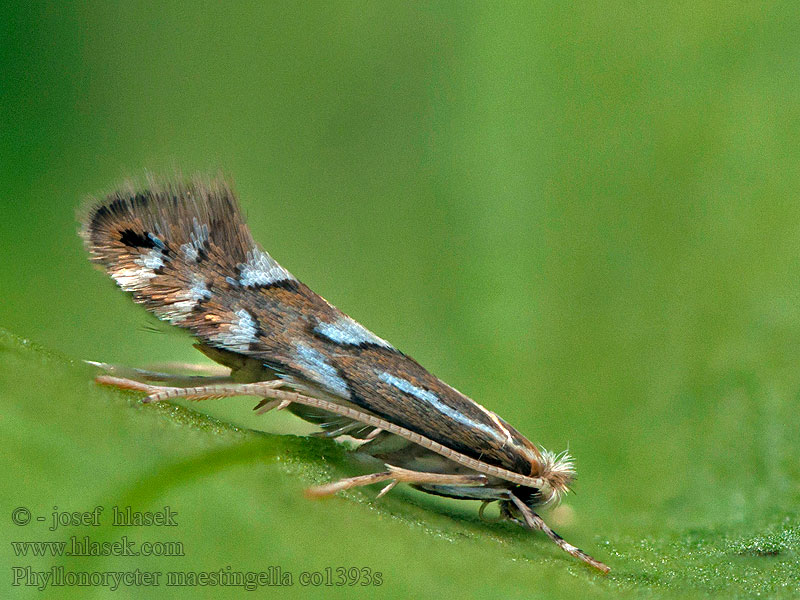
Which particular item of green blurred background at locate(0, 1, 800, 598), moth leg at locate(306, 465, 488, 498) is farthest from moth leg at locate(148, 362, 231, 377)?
moth leg at locate(306, 465, 488, 498)

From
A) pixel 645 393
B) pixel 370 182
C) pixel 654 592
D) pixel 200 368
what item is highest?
pixel 370 182

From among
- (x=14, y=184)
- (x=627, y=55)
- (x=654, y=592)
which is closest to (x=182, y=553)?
(x=654, y=592)

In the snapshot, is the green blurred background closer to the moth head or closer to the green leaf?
the moth head

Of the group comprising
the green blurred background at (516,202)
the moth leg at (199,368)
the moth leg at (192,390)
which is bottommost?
the moth leg at (192,390)

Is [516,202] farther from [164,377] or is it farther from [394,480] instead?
[164,377]

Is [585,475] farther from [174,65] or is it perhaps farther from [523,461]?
[174,65]

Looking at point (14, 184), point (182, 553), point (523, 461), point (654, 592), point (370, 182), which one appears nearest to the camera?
point (182, 553)

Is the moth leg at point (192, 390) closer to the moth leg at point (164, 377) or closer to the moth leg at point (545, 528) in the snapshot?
the moth leg at point (164, 377)

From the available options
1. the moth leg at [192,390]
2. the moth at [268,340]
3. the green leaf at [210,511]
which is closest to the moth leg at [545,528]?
the moth at [268,340]
